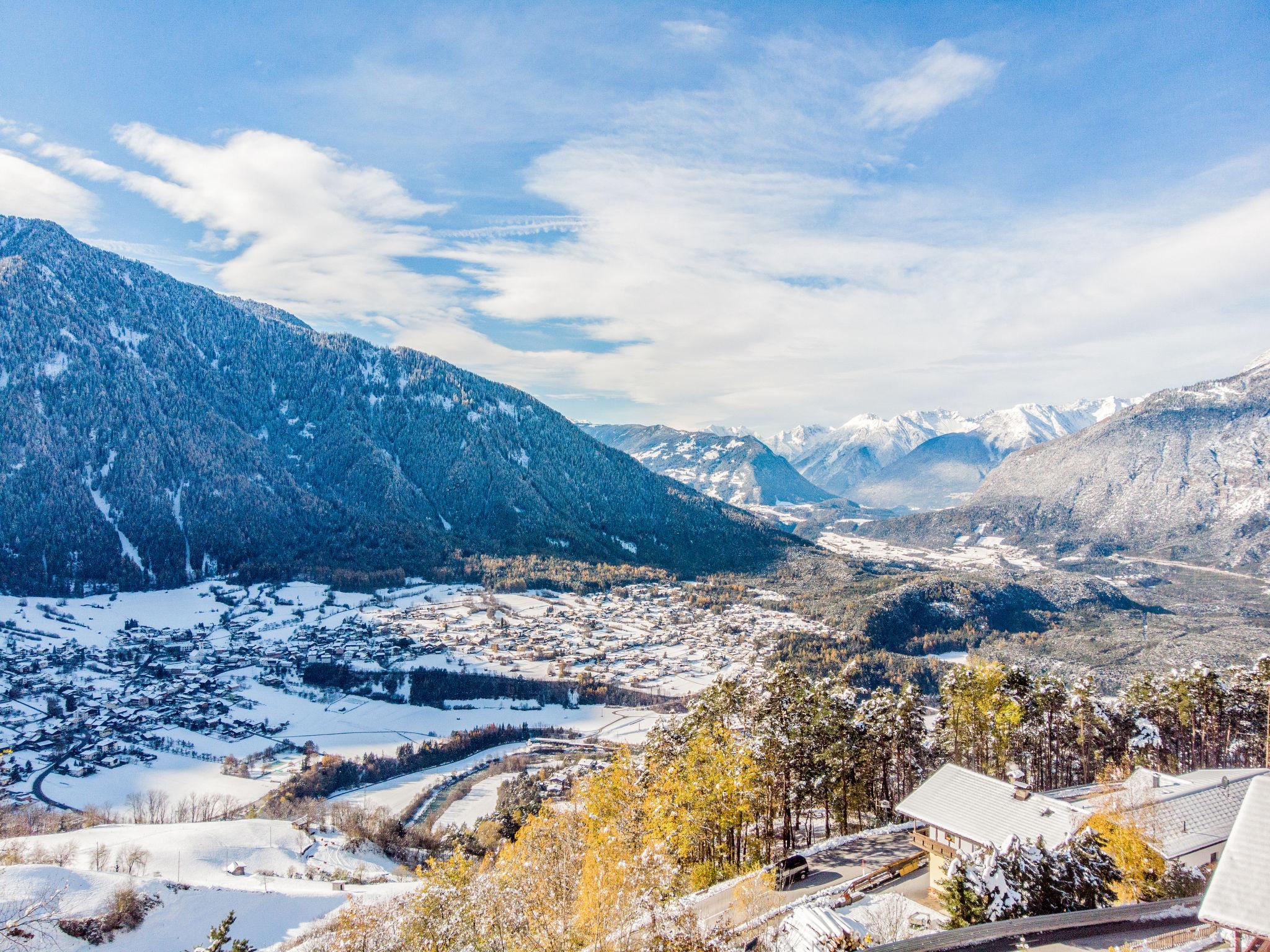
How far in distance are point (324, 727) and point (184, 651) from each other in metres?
64.9

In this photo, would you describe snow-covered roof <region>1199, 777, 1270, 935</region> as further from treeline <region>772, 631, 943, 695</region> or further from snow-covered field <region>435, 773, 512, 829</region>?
treeline <region>772, 631, 943, 695</region>

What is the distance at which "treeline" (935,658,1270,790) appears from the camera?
55.6 meters

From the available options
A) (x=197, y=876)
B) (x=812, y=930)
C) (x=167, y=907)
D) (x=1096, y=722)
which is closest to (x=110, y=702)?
(x=197, y=876)

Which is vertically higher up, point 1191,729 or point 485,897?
point 485,897

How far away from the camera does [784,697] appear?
49.8 metres

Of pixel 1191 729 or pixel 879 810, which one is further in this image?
pixel 1191 729

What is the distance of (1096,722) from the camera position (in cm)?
5756

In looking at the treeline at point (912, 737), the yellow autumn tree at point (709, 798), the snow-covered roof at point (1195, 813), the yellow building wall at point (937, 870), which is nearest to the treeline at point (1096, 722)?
the treeline at point (912, 737)

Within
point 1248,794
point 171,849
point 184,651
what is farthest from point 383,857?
point 184,651

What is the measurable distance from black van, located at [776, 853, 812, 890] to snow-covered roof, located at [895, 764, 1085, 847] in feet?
28.6

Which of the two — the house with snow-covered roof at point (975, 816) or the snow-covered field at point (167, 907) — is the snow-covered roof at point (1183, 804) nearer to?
the house with snow-covered roof at point (975, 816)

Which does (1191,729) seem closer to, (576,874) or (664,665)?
(576,874)

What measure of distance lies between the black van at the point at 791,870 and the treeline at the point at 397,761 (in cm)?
8682


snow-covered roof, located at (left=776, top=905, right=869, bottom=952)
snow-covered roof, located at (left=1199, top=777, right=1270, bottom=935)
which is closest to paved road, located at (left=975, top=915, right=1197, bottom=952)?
snow-covered roof, located at (left=776, top=905, right=869, bottom=952)
